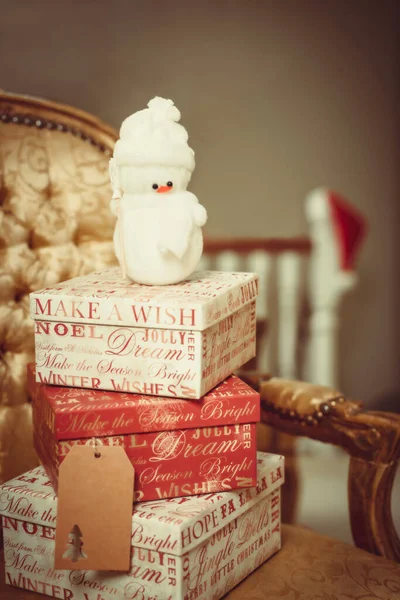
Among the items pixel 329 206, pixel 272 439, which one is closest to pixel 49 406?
pixel 272 439

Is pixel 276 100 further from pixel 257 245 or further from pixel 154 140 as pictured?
pixel 154 140

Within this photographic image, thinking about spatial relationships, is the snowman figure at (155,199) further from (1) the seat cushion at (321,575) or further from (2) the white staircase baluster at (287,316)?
(2) the white staircase baluster at (287,316)

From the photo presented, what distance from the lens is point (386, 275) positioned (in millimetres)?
2883

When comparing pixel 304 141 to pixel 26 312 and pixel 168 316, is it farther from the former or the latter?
pixel 168 316

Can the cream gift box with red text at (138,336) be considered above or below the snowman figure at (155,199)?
below

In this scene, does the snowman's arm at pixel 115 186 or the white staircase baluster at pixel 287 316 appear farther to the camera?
the white staircase baluster at pixel 287 316

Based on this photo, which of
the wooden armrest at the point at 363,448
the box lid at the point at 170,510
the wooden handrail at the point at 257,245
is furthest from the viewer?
the wooden handrail at the point at 257,245

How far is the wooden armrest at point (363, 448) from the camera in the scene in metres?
1.02

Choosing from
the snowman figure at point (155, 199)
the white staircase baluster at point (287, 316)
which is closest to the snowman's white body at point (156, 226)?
the snowman figure at point (155, 199)

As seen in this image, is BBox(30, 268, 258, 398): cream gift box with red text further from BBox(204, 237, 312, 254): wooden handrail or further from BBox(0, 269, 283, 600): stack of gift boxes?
BBox(204, 237, 312, 254): wooden handrail

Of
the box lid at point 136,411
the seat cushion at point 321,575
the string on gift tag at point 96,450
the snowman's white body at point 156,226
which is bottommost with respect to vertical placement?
the seat cushion at point 321,575

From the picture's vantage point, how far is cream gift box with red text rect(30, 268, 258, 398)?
0.82 metres

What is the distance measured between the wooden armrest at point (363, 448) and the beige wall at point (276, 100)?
5.60 ft

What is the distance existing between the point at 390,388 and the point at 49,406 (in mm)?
2307
